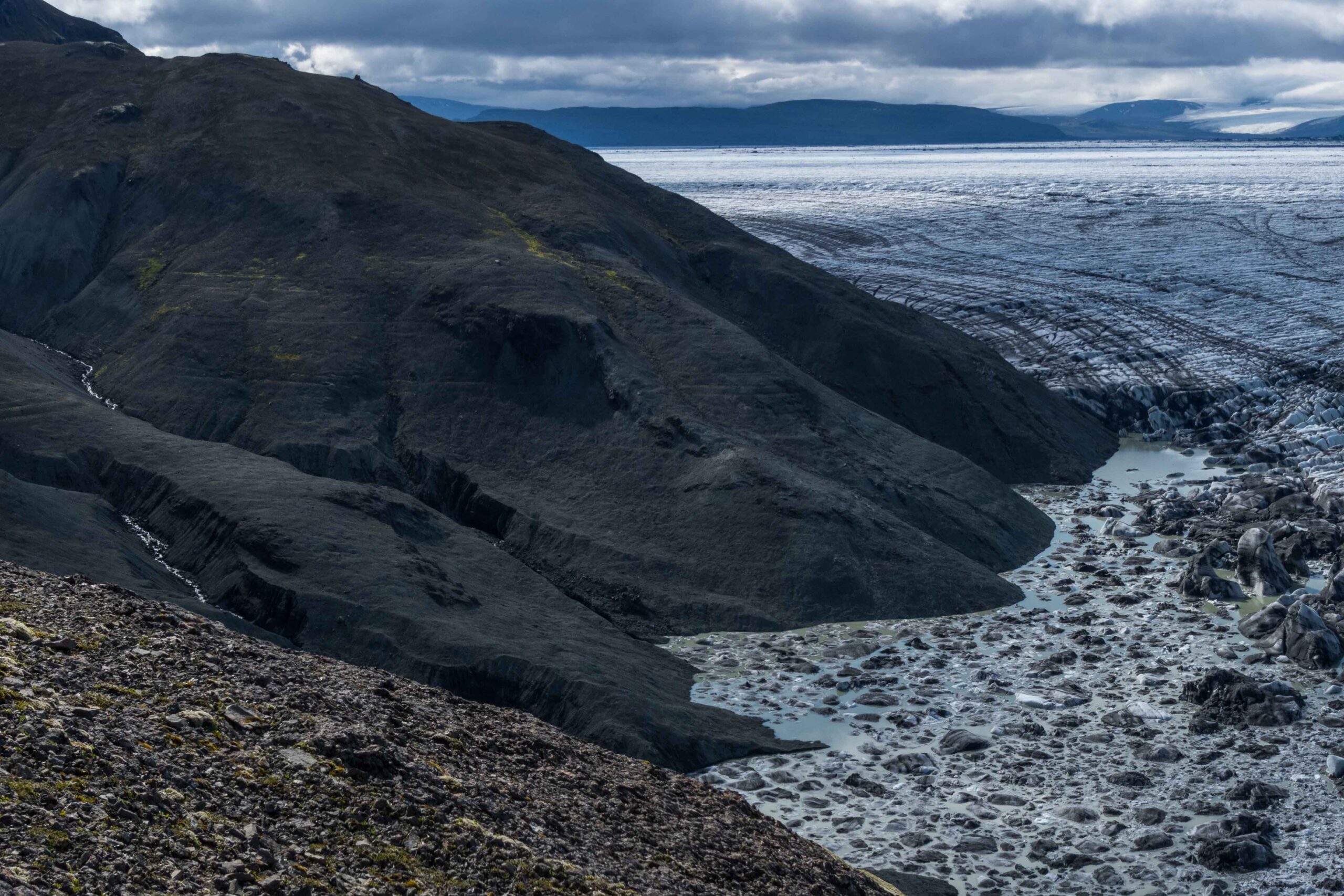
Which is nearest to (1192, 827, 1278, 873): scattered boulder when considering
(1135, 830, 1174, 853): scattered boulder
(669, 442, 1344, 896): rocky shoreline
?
(669, 442, 1344, 896): rocky shoreline

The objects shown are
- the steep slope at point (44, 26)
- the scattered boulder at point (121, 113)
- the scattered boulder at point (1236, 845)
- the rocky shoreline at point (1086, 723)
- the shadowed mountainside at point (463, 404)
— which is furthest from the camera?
the steep slope at point (44, 26)

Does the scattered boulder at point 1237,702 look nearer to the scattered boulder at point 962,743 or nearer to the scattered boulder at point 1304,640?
the scattered boulder at point 1304,640

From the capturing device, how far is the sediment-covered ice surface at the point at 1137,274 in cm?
3669

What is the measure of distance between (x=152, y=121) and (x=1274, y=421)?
109ft

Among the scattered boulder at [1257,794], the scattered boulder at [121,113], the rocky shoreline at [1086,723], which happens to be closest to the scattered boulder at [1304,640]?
the rocky shoreline at [1086,723]

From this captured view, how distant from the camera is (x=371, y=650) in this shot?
15.8m

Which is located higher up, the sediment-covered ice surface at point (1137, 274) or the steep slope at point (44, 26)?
the steep slope at point (44, 26)

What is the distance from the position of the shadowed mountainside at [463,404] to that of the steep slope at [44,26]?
19.6 meters

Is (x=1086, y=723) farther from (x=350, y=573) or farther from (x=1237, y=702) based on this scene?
(x=350, y=573)

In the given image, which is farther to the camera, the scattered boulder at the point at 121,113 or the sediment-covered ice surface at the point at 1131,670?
the scattered boulder at the point at 121,113

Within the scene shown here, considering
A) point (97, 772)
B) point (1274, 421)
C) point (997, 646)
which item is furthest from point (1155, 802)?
point (1274, 421)

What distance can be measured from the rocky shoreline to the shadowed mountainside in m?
1.03

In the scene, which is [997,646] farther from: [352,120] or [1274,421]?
[352,120]

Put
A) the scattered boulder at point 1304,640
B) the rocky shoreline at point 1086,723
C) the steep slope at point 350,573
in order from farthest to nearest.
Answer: the scattered boulder at point 1304,640, the steep slope at point 350,573, the rocky shoreline at point 1086,723
